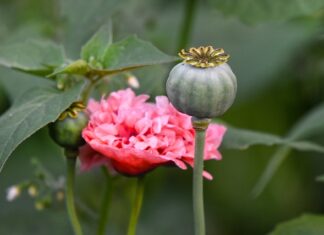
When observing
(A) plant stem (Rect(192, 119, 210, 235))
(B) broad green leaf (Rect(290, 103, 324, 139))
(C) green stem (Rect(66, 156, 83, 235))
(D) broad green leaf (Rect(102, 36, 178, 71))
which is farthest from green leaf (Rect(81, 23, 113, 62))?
(B) broad green leaf (Rect(290, 103, 324, 139))

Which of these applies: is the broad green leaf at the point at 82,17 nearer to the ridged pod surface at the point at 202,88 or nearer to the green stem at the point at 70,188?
the green stem at the point at 70,188

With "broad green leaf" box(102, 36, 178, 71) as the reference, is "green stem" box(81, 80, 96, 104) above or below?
below

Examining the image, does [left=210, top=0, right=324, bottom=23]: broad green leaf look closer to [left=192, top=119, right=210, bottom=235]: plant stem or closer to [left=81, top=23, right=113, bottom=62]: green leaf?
[left=81, top=23, right=113, bottom=62]: green leaf

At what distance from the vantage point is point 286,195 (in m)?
1.66

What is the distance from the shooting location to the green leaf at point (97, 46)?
1.08 meters

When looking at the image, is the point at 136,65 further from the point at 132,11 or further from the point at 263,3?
the point at 132,11

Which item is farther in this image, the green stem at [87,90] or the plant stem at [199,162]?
the green stem at [87,90]

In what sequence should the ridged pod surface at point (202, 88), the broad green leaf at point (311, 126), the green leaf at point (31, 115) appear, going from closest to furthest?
the ridged pod surface at point (202, 88) < the green leaf at point (31, 115) < the broad green leaf at point (311, 126)

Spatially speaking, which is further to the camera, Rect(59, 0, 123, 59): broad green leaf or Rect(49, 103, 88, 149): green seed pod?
Rect(59, 0, 123, 59): broad green leaf

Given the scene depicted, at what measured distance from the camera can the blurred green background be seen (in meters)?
1.45

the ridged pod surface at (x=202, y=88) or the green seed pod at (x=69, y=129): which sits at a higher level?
the ridged pod surface at (x=202, y=88)

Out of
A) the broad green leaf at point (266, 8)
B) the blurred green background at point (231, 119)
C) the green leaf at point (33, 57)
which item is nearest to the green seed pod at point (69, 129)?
the green leaf at point (33, 57)

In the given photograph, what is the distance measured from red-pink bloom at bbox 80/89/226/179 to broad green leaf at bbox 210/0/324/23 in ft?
1.66

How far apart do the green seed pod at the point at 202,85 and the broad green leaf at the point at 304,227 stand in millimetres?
301
